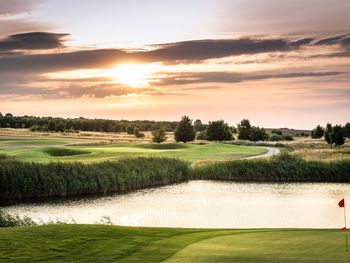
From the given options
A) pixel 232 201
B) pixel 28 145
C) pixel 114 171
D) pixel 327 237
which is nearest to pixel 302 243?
pixel 327 237

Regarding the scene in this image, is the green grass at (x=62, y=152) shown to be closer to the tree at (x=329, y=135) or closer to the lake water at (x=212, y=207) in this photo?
the lake water at (x=212, y=207)

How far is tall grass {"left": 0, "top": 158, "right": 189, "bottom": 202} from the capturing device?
112 feet

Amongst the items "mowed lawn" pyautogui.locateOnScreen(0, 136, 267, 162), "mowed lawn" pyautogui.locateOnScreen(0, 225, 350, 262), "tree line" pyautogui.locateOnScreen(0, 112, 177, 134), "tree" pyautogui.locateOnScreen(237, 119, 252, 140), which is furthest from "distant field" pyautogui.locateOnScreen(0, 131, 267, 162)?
"tree line" pyautogui.locateOnScreen(0, 112, 177, 134)

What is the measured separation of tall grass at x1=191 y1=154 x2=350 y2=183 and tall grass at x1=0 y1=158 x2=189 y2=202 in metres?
5.12

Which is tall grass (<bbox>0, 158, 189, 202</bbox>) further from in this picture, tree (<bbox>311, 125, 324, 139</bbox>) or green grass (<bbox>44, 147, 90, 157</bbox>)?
tree (<bbox>311, 125, 324, 139</bbox>)

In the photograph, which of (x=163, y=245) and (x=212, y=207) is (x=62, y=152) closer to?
(x=212, y=207)

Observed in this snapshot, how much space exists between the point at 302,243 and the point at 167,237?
394 cm

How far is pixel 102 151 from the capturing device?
187 ft

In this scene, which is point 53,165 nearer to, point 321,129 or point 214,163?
point 214,163

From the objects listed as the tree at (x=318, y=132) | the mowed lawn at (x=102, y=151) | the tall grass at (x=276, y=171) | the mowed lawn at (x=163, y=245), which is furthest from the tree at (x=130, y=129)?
the mowed lawn at (x=163, y=245)

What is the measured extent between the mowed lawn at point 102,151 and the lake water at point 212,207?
41.4ft

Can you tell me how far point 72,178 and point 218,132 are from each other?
177 ft

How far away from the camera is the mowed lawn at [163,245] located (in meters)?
11.0

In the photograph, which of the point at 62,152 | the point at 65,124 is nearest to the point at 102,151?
the point at 62,152
